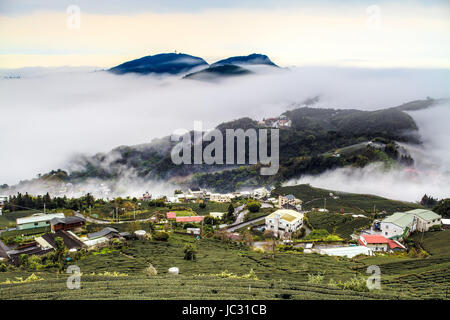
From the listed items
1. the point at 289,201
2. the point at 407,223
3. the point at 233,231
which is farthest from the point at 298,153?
the point at 407,223

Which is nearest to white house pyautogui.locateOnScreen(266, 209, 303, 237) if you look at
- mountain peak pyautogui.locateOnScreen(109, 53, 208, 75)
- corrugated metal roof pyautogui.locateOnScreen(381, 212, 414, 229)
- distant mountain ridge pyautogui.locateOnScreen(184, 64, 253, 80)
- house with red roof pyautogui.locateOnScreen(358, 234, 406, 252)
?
house with red roof pyautogui.locateOnScreen(358, 234, 406, 252)

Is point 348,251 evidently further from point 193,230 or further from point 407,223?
point 193,230

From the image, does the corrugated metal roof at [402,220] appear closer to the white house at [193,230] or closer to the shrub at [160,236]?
the white house at [193,230]

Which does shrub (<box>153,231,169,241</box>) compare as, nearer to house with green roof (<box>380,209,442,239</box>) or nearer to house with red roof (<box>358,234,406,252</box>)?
house with red roof (<box>358,234,406,252</box>)

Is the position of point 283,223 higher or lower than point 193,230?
higher

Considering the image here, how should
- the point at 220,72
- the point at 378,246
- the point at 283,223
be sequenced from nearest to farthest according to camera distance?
the point at 378,246 < the point at 283,223 < the point at 220,72

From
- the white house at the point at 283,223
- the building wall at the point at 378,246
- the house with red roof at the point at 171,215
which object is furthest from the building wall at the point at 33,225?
the building wall at the point at 378,246
